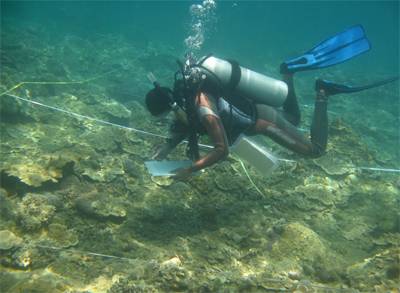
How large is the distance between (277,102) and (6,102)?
6913mm

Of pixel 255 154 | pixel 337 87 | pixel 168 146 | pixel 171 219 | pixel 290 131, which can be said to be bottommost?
pixel 171 219

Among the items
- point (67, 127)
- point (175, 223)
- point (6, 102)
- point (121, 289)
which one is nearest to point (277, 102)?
point (175, 223)

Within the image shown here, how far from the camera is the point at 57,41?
21.4m

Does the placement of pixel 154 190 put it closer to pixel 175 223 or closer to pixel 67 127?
pixel 175 223

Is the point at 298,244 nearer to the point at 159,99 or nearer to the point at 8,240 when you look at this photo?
the point at 159,99

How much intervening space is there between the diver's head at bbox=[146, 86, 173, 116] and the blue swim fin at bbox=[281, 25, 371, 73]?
2282mm

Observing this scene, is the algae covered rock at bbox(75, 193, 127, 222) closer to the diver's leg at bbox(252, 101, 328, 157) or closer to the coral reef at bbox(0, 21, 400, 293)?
the coral reef at bbox(0, 21, 400, 293)

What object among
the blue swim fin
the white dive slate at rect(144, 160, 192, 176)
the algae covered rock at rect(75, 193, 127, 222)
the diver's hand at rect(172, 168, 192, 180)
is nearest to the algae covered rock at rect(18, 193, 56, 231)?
the algae covered rock at rect(75, 193, 127, 222)

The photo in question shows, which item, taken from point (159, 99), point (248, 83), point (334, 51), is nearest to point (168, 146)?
point (159, 99)

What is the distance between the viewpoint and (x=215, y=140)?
15.1ft

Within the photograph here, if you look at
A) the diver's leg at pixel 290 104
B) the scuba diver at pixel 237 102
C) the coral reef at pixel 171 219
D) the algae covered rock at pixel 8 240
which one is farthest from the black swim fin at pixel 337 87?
the algae covered rock at pixel 8 240

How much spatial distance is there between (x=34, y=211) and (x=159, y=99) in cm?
250

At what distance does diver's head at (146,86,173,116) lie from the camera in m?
4.71

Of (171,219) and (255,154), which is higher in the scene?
(255,154)
